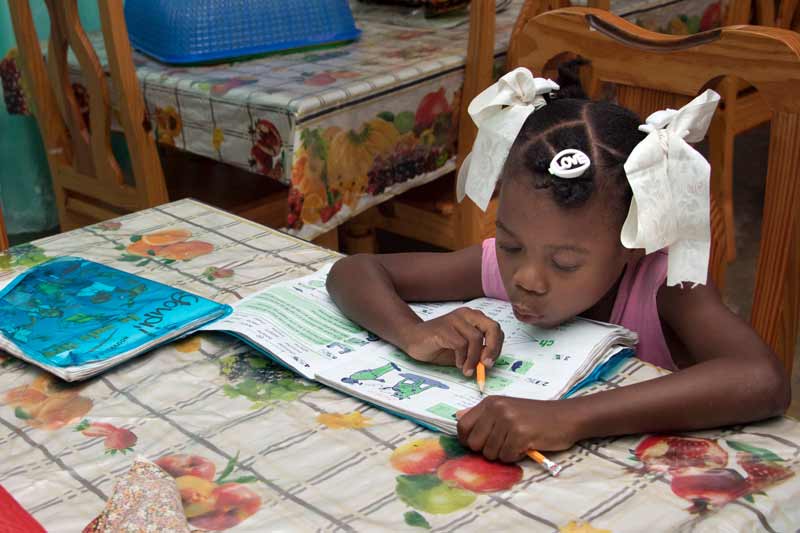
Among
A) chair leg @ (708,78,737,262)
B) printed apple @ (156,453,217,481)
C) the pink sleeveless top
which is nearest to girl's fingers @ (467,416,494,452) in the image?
printed apple @ (156,453,217,481)

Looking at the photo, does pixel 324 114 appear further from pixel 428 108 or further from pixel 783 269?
pixel 783 269

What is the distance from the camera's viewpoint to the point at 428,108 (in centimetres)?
199

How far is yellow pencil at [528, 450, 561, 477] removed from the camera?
2.32 ft

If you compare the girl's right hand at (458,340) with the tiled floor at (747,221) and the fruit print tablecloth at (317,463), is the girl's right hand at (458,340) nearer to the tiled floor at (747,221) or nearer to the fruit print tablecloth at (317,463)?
the fruit print tablecloth at (317,463)

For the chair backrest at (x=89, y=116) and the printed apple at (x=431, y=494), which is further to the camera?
the chair backrest at (x=89, y=116)

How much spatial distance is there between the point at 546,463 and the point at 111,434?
15.3 inches

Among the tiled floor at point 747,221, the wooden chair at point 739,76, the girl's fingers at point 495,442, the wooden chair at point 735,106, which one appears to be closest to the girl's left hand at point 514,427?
the girl's fingers at point 495,442

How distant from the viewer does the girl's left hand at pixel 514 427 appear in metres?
0.72

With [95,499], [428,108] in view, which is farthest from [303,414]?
[428,108]

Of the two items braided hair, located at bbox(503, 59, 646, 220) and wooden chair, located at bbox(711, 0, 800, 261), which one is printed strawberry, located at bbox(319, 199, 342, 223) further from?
braided hair, located at bbox(503, 59, 646, 220)

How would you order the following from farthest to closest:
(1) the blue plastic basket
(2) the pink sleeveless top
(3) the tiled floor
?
(3) the tiled floor, (1) the blue plastic basket, (2) the pink sleeveless top

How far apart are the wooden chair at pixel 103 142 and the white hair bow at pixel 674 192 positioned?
1.12 m

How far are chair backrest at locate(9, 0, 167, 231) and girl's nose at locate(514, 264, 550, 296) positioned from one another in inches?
49.8

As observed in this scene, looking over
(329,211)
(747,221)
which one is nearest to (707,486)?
(329,211)
